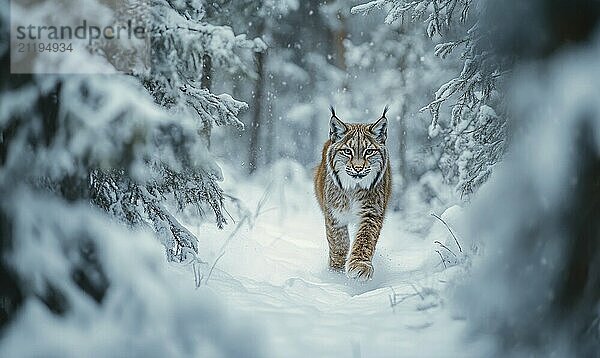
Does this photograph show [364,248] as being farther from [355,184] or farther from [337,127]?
[337,127]

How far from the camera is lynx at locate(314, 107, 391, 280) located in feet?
18.4

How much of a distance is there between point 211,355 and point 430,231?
5720 mm

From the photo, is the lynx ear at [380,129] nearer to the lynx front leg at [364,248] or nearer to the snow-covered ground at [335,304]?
the lynx front leg at [364,248]

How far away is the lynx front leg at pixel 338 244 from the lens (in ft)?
19.2

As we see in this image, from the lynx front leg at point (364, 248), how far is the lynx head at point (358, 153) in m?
0.31

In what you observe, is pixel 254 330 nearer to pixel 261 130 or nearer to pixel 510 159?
pixel 510 159

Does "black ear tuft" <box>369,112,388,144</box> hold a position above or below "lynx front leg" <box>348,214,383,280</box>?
above

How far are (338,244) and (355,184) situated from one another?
547 mm

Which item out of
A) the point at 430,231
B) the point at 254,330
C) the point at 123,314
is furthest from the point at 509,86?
the point at 430,231

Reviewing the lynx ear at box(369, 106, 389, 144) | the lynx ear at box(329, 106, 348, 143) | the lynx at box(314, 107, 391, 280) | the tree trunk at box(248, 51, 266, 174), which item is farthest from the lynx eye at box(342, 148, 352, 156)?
the tree trunk at box(248, 51, 266, 174)

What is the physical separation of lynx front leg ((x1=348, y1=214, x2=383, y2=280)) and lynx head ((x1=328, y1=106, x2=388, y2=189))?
12.1 inches

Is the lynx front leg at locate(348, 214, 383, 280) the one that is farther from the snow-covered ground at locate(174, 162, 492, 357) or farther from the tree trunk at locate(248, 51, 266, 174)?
the tree trunk at locate(248, 51, 266, 174)

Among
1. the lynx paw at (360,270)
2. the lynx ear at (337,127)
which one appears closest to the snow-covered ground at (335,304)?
the lynx paw at (360,270)

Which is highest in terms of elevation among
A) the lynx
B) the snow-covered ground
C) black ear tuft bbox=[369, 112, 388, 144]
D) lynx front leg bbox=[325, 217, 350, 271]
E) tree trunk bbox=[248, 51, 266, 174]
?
tree trunk bbox=[248, 51, 266, 174]
